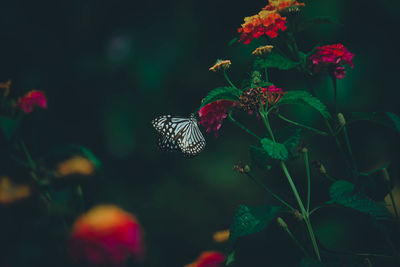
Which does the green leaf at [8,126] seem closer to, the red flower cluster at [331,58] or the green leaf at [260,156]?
the green leaf at [260,156]

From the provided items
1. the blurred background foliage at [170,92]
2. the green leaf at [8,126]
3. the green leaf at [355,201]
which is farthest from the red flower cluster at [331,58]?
the green leaf at [8,126]

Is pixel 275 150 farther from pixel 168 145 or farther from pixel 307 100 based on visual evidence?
pixel 168 145

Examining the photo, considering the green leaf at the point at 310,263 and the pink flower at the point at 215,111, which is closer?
the green leaf at the point at 310,263

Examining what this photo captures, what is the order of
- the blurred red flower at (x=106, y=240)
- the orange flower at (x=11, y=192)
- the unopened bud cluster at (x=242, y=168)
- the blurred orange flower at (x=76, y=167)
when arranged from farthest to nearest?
the blurred orange flower at (x=76, y=167) < the orange flower at (x=11, y=192) < the unopened bud cluster at (x=242, y=168) < the blurred red flower at (x=106, y=240)

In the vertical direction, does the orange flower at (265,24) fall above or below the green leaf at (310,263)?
above

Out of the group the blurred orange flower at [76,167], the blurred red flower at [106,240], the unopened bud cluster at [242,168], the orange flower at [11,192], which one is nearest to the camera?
the blurred red flower at [106,240]

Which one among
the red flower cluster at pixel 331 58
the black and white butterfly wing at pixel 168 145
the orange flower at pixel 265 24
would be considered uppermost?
the orange flower at pixel 265 24
